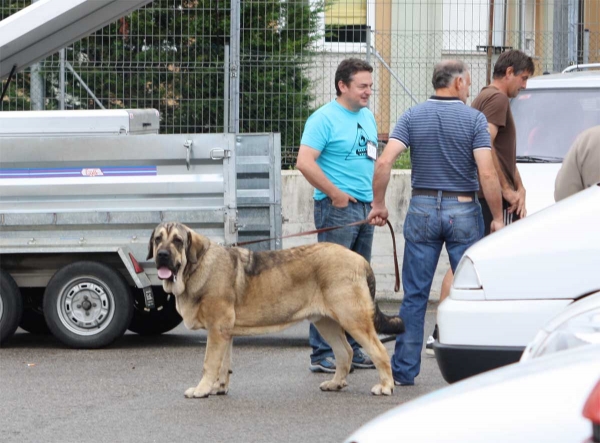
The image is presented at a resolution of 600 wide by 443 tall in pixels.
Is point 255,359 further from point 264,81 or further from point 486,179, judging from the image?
point 264,81

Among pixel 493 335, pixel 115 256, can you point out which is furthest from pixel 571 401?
pixel 115 256

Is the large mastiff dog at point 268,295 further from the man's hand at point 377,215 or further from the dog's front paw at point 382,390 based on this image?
the man's hand at point 377,215

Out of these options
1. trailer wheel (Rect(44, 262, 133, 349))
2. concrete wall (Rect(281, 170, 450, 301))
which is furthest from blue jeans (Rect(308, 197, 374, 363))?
concrete wall (Rect(281, 170, 450, 301))

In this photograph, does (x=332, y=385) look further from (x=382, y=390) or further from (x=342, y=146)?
(x=342, y=146)

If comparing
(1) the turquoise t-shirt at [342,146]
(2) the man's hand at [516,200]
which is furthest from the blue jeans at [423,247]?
(2) the man's hand at [516,200]

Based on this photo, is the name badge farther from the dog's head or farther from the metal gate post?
the metal gate post

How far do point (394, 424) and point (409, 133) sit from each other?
4.43 metres

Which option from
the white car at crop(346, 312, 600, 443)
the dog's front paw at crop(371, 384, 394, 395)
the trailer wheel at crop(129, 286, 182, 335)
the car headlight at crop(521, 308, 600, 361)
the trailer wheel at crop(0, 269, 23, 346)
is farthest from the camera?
the trailer wheel at crop(129, 286, 182, 335)

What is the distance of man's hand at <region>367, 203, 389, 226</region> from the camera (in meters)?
7.38

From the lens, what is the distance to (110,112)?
30.0 feet

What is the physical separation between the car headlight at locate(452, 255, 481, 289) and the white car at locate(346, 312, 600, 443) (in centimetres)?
258

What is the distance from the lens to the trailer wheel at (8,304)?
8828mm

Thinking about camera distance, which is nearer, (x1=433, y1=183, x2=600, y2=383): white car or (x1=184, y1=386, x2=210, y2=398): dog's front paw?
(x1=433, y1=183, x2=600, y2=383): white car

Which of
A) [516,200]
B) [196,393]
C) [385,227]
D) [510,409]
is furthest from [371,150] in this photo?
[510,409]
